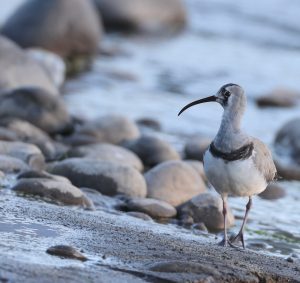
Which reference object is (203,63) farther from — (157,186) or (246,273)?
(246,273)

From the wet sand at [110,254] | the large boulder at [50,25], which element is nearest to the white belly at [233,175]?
the wet sand at [110,254]

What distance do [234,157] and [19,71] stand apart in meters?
6.75

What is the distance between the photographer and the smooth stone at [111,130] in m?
11.8

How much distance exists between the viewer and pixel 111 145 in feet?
35.5

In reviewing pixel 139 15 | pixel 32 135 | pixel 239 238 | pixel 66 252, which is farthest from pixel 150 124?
pixel 139 15

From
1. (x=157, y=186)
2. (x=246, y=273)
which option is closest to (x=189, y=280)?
(x=246, y=273)

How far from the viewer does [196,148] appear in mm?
11766

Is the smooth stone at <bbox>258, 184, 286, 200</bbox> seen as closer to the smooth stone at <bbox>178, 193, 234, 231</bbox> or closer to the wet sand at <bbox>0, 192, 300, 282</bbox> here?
the smooth stone at <bbox>178, 193, 234, 231</bbox>

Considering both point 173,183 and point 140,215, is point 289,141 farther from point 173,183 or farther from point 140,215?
point 140,215

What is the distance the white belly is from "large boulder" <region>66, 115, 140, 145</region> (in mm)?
4376

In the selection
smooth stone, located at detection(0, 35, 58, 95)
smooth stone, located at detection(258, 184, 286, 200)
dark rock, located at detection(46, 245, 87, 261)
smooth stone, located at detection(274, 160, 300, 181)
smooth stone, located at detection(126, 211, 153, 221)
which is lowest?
dark rock, located at detection(46, 245, 87, 261)

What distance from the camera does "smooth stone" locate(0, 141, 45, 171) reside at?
969 cm

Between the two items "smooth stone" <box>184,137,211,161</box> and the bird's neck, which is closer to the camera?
the bird's neck

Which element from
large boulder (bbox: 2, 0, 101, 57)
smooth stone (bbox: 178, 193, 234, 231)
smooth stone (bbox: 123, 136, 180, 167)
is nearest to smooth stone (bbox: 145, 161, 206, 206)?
smooth stone (bbox: 178, 193, 234, 231)
